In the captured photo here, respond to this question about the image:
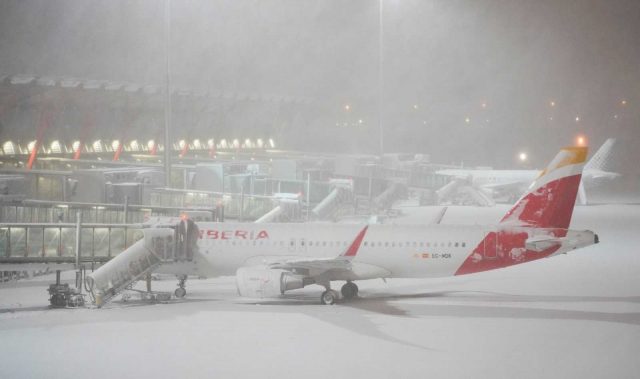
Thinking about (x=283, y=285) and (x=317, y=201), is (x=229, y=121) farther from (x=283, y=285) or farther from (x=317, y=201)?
(x=283, y=285)

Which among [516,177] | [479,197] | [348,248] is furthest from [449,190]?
[348,248]

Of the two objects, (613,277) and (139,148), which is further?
(139,148)

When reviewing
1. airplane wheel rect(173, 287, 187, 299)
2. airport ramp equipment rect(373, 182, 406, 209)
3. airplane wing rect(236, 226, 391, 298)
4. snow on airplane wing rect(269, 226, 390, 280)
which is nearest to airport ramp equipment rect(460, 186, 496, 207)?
airport ramp equipment rect(373, 182, 406, 209)

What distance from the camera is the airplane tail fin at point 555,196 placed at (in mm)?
31312

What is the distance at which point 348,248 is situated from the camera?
30438 mm

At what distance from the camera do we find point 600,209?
72.7 m

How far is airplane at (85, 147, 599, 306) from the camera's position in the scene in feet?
98.3

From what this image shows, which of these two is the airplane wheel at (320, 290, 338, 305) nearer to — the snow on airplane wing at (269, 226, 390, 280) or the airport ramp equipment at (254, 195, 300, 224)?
the snow on airplane wing at (269, 226, 390, 280)

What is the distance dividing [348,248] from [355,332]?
5703 millimetres

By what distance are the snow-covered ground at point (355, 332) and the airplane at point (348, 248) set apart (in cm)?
120

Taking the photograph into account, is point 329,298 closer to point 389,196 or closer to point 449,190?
point 389,196

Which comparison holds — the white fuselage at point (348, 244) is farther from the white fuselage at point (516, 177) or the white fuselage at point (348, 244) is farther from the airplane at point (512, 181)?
the white fuselage at point (516, 177)

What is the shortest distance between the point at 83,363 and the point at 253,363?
→ 4.66 m

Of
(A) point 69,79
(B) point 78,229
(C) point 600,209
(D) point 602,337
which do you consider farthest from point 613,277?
(A) point 69,79
